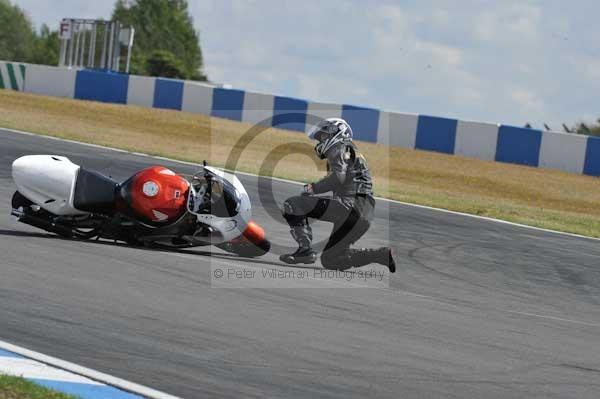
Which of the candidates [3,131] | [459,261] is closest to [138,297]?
[459,261]

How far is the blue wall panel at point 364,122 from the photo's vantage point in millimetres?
31422

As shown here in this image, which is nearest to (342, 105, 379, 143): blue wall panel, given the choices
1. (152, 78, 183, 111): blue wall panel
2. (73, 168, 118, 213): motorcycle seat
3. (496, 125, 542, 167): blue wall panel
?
(496, 125, 542, 167): blue wall panel

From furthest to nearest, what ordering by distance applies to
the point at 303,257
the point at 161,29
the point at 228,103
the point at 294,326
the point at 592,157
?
1. the point at 161,29
2. the point at 228,103
3. the point at 592,157
4. the point at 303,257
5. the point at 294,326

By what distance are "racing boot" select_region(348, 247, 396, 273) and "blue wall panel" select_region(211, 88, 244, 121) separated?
78.9 feet

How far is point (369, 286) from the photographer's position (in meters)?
9.70

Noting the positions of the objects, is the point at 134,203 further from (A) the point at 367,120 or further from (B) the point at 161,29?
(B) the point at 161,29

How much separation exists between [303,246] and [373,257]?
0.70 metres

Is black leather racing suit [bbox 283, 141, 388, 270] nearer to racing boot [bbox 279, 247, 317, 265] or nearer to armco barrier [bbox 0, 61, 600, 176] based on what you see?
racing boot [bbox 279, 247, 317, 265]

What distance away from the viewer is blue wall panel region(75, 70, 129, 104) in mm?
36406

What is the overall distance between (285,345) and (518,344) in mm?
1815

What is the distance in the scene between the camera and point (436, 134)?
103 ft

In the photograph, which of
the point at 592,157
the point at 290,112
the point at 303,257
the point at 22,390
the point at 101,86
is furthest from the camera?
the point at 101,86

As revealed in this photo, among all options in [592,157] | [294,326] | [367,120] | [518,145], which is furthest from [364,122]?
[294,326]

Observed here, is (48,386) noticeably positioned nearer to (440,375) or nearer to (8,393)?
(8,393)
